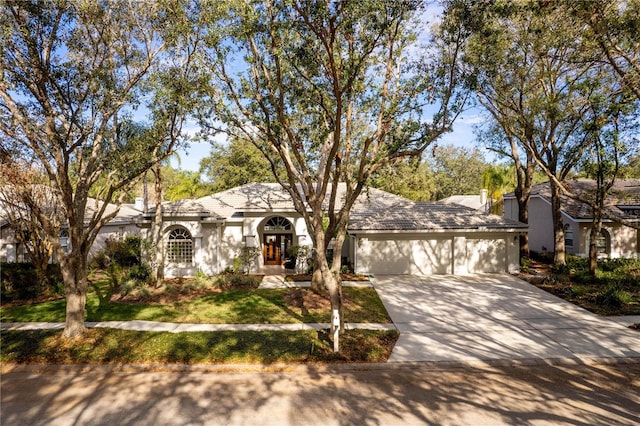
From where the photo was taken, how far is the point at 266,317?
12430mm

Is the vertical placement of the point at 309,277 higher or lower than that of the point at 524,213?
lower

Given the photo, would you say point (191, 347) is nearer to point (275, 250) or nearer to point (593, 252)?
point (275, 250)

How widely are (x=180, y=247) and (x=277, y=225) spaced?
19.4 feet

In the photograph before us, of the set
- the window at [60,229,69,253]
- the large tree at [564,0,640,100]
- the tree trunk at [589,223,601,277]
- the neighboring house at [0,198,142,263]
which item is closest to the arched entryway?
the neighboring house at [0,198,142,263]

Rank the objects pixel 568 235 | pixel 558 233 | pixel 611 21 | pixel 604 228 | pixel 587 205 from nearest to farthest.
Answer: pixel 611 21, pixel 558 233, pixel 604 228, pixel 587 205, pixel 568 235

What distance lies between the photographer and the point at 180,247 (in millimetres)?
20375

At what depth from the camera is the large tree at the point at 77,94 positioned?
9625mm

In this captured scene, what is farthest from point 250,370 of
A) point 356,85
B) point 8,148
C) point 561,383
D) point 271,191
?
point 271,191

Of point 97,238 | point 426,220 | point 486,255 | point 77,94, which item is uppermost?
point 77,94

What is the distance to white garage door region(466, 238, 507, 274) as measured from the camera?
20.2 meters

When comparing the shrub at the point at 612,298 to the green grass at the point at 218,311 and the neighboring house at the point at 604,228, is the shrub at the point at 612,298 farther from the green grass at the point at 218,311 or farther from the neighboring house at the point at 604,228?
the neighboring house at the point at 604,228

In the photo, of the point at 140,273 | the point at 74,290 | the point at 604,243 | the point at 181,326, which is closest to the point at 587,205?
the point at 604,243

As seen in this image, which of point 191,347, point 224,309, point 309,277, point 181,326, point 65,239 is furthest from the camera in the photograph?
point 65,239

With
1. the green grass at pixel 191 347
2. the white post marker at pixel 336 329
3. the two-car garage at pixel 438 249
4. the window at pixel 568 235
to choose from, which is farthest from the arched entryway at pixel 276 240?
the window at pixel 568 235
